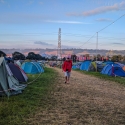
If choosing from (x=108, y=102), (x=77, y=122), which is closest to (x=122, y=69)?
(x=108, y=102)

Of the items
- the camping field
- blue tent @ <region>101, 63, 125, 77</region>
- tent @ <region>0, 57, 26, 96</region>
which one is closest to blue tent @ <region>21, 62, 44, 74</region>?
blue tent @ <region>101, 63, 125, 77</region>

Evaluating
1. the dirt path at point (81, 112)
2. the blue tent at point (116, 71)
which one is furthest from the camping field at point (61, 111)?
the blue tent at point (116, 71)

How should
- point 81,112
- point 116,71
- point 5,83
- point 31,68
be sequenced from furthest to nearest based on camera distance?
point 31,68 < point 116,71 < point 5,83 < point 81,112

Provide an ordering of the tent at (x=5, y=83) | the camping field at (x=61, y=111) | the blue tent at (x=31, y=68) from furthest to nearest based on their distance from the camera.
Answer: the blue tent at (x=31, y=68)
the tent at (x=5, y=83)
the camping field at (x=61, y=111)

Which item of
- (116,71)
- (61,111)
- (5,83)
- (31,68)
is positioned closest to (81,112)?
(61,111)

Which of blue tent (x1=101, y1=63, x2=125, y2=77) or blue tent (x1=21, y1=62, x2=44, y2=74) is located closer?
blue tent (x1=101, y1=63, x2=125, y2=77)

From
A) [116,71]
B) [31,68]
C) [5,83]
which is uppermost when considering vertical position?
[5,83]

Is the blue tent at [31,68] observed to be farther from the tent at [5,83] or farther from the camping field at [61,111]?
the camping field at [61,111]

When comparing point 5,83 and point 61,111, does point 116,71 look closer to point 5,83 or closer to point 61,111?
point 5,83

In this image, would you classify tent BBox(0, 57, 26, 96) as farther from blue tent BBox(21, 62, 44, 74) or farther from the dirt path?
blue tent BBox(21, 62, 44, 74)

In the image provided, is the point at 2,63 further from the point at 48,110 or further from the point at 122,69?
the point at 122,69

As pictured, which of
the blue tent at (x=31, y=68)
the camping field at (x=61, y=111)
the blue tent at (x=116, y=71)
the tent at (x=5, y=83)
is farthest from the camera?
the blue tent at (x=31, y=68)

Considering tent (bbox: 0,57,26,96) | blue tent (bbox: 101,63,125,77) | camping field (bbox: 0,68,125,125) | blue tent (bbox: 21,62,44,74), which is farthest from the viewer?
blue tent (bbox: 21,62,44,74)

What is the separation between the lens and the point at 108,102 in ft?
32.7
